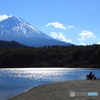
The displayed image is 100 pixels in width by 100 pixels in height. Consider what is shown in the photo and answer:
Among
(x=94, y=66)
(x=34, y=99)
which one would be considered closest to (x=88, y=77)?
(x=34, y=99)

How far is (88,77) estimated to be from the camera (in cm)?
4847

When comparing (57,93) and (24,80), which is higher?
(57,93)

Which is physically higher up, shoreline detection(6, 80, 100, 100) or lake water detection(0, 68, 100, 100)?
shoreline detection(6, 80, 100, 100)

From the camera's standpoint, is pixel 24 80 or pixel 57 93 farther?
pixel 24 80

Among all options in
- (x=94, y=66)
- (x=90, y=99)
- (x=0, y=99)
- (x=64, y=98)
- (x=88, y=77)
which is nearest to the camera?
(x=90, y=99)

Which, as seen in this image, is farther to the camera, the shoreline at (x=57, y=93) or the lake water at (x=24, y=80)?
the lake water at (x=24, y=80)

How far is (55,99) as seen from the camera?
76.9 ft

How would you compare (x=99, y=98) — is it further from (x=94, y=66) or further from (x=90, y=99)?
(x=94, y=66)

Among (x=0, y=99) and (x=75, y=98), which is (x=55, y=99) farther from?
(x=0, y=99)

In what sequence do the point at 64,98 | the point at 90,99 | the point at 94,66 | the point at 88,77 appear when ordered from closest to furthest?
the point at 90,99 < the point at 64,98 < the point at 88,77 < the point at 94,66

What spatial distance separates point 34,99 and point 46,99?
134cm

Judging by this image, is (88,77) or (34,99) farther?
(88,77)

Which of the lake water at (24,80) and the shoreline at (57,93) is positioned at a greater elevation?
the shoreline at (57,93)

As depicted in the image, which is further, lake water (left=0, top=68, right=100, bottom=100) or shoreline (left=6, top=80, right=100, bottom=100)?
lake water (left=0, top=68, right=100, bottom=100)
